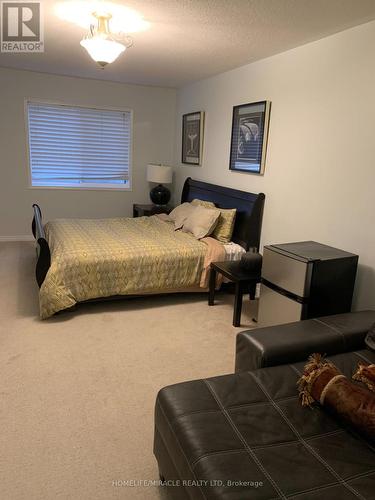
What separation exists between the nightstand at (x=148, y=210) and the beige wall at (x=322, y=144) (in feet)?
5.71

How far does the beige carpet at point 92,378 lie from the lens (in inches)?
66.4

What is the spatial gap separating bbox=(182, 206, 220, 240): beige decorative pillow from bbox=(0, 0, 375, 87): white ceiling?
5.20 feet

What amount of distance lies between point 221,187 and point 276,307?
2089 millimetres

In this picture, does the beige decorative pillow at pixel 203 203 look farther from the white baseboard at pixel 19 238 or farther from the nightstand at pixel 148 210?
the white baseboard at pixel 19 238

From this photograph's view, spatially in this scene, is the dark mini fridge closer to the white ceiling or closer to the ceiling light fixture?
the white ceiling

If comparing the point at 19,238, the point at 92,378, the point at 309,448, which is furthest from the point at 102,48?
the point at 19,238

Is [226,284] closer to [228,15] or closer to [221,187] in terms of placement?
[221,187]

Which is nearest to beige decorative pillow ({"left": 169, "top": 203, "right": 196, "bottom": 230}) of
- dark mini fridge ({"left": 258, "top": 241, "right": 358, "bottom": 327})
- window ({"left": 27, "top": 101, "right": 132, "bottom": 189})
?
window ({"left": 27, "top": 101, "right": 132, "bottom": 189})

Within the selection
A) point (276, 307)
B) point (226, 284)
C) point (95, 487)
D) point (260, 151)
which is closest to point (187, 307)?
point (226, 284)

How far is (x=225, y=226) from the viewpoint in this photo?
3.99m

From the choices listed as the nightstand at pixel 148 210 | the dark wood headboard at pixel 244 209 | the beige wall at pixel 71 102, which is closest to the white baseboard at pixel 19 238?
the beige wall at pixel 71 102

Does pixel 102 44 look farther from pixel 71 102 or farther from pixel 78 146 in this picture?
pixel 78 146

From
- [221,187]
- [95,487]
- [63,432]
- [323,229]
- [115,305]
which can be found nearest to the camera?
[95,487]

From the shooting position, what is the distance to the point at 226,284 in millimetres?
3895
